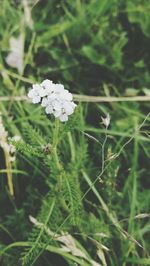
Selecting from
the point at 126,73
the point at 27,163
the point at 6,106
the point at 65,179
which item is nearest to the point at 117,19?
the point at 126,73

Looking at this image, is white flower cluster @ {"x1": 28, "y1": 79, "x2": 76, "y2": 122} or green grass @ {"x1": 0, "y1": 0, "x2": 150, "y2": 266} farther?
green grass @ {"x1": 0, "y1": 0, "x2": 150, "y2": 266}

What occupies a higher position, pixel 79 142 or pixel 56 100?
pixel 79 142

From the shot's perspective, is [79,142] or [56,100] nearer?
[56,100]

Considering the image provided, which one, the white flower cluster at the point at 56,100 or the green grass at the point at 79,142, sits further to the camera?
the green grass at the point at 79,142

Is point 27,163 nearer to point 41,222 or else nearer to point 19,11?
point 41,222
